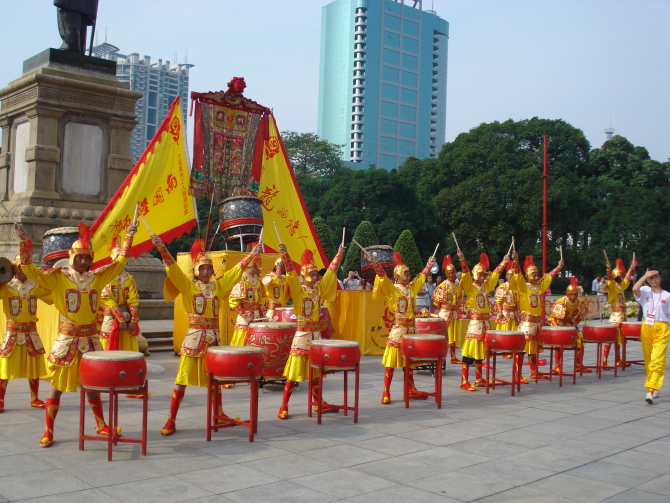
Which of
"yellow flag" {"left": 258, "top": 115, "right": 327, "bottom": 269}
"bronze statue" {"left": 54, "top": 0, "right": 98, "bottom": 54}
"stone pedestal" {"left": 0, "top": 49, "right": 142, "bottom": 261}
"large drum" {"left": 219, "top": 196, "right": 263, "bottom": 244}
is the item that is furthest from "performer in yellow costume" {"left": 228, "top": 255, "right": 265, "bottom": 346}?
"bronze statue" {"left": 54, "top": 0, "right": 98, "bottom": 54}

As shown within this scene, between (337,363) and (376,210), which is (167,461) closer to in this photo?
(337,363)

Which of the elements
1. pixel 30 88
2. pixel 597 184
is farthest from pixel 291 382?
pixel 597 184

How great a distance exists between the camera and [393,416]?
7812 mm

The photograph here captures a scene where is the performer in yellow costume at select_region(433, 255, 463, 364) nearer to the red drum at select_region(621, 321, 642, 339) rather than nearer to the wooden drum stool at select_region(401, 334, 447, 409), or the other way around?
the red drum at select_region(621, 321, 642, 339)

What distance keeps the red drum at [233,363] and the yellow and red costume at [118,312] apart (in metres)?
2.42

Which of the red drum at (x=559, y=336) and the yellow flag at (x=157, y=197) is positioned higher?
the yellow flag at (x=157, y=197)

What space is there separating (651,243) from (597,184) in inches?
238

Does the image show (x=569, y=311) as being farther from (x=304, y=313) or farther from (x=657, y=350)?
(x=304, y=313)

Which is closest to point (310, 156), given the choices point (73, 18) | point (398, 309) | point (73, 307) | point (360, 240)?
point (360, 240)

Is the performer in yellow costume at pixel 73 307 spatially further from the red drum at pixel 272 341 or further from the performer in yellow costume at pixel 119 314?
the red drum at pixel 272 341

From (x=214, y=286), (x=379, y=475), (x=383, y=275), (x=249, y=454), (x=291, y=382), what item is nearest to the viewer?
(x=379, y=475)

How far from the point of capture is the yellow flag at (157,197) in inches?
385

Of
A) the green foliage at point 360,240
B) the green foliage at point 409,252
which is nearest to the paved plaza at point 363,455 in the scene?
the green foliage at point 409,252

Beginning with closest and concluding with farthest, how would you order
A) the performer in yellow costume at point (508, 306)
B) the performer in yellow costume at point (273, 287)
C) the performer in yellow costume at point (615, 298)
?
the performer in yellow costume at point (273, 287)
the performer in yellow costume at point (508, 306)
the performer in yellow costume at point (615, 298)
